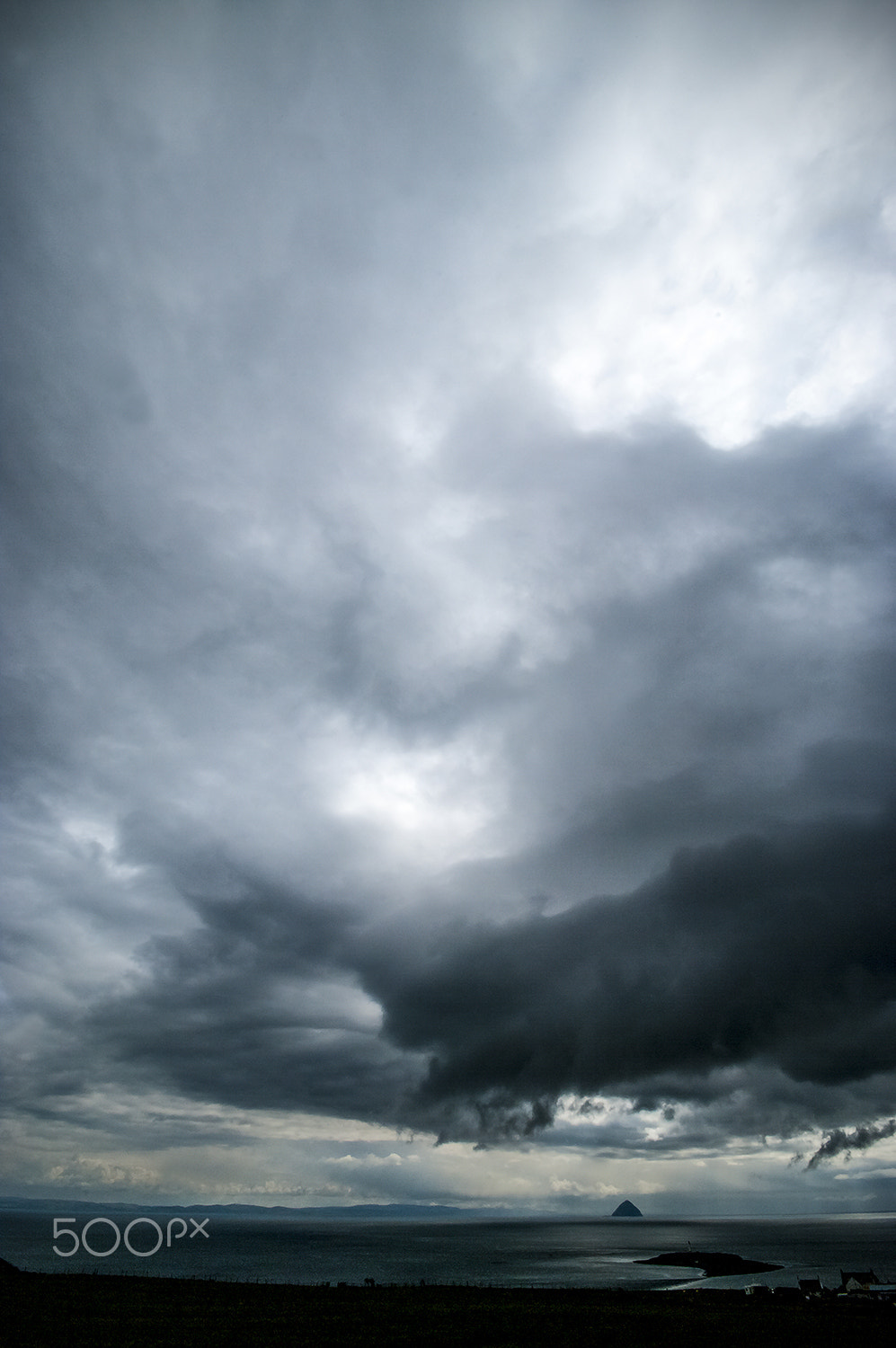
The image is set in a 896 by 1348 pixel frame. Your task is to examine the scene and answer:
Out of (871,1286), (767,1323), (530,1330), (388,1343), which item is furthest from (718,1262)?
(388,1343)

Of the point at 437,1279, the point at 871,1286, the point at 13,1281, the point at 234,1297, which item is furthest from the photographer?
the point at 437,1279

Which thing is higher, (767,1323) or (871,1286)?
(767,1323)

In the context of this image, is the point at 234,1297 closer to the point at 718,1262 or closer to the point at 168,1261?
the point at 168,1261

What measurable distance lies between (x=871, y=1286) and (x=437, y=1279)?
72069 mm

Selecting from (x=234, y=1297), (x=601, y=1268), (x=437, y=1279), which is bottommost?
(x=601, y=1268)

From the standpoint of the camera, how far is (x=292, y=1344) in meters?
56.6

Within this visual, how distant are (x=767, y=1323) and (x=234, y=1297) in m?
56.3

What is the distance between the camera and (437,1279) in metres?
136

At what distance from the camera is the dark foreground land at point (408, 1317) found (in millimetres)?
58844

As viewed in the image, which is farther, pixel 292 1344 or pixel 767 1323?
pixel 767 1323

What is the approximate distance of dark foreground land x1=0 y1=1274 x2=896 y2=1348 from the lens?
58844 mm

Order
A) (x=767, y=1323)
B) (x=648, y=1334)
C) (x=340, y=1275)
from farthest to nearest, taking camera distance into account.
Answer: (x=340, y=1275)
(x=767, y=1323)
(x=648, y=1334)

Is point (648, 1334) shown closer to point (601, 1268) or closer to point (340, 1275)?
point (340, 1275)

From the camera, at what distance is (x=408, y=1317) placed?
6944 cm
